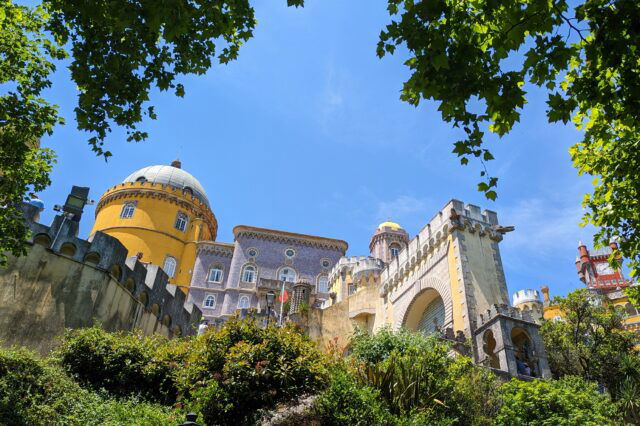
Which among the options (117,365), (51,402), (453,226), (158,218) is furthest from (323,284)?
(51,402)

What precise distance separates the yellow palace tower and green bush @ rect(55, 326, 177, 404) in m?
28.5

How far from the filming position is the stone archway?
23780 millimetres

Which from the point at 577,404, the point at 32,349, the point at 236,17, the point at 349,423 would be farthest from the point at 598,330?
the point at 32,349

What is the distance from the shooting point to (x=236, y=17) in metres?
8.42

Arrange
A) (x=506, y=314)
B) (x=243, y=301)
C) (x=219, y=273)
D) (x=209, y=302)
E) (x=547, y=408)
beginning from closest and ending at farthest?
(x=547, y=408)
(x=506, y=314)
(x=243, y=301)
(x=209, y=302)
(x=219, y=273)

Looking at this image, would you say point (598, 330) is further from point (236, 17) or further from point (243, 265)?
point (243, 265)

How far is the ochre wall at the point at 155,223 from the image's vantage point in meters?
40.6

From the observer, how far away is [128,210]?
4200cm

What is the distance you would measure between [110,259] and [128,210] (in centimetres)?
2864

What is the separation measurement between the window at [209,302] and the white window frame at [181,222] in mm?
6530

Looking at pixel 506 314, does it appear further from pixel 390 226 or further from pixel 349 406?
pixel 390 226

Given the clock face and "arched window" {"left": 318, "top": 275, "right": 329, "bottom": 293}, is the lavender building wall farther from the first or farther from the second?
the clock face

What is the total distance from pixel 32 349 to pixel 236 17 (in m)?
10.2

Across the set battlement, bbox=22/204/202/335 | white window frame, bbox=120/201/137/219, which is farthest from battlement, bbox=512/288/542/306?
white window frame, bbox=120/201/137/219
